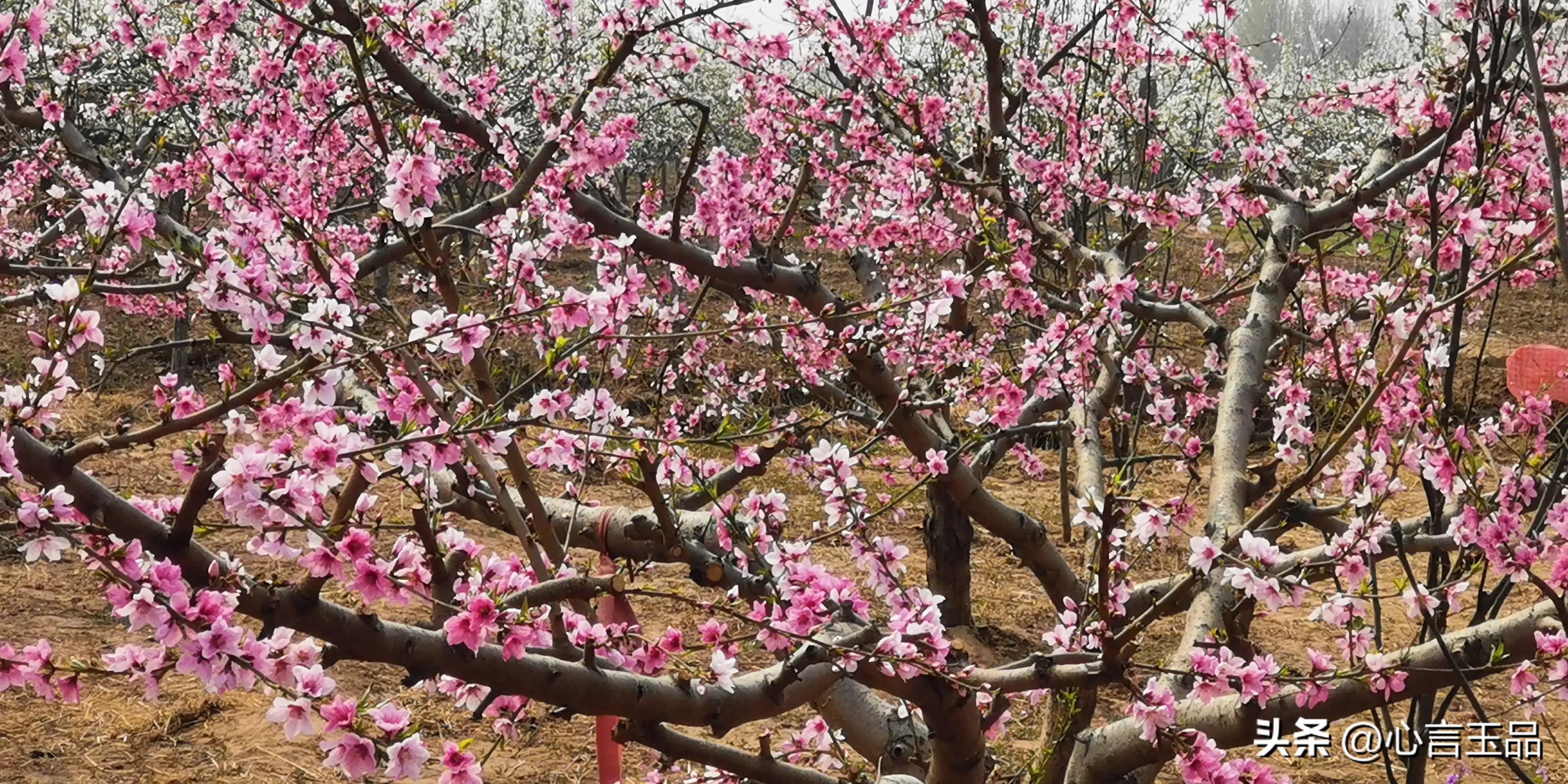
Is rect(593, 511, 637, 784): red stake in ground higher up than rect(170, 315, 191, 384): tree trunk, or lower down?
lower down

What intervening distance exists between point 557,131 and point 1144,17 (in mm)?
2778

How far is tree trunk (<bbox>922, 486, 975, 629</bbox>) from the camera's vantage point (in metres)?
5.70

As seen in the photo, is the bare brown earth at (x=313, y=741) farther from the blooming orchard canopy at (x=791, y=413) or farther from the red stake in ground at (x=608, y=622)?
the red stake in ground at (x=608, y=622)

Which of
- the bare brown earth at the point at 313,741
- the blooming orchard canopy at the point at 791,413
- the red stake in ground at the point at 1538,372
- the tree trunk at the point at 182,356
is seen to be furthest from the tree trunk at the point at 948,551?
the tree trunk at the point at 182,356

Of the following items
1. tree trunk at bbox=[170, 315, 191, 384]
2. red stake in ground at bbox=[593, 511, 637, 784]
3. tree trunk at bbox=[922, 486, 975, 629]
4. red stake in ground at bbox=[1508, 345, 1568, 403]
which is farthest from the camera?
tree trunk at bbox=[170, 315, 191, 384]

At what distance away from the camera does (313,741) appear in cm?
463

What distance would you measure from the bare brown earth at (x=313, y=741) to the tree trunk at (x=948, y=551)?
269 mm

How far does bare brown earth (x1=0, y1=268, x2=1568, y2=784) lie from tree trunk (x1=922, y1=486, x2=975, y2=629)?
27cm

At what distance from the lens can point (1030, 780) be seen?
3.45 metres

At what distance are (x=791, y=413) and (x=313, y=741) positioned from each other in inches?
89.7

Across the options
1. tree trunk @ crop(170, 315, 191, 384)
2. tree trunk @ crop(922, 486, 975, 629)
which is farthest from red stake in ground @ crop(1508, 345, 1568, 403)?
tree trunk @ crop(170, 315, 191, 384)

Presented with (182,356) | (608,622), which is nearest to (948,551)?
(608,622)

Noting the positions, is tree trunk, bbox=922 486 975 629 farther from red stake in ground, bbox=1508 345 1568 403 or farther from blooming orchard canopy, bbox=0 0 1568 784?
red stake in ground, bbox=1508 345 1568 403

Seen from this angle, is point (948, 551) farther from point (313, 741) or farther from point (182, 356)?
point (182, 356)
